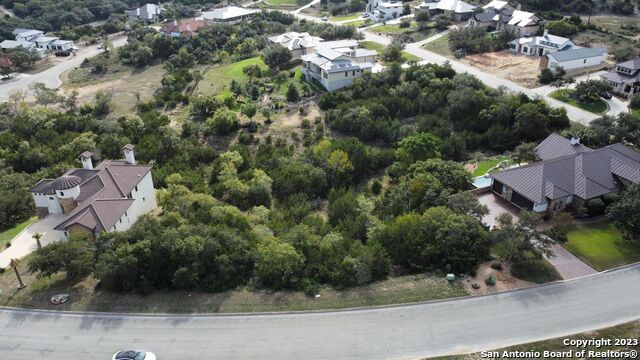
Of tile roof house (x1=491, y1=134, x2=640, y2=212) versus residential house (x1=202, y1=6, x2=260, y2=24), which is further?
residential house (x1=202, y1=6, x2=260, y2=24)

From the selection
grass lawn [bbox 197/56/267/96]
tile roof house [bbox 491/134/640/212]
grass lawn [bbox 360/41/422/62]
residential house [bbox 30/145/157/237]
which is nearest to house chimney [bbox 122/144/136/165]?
residential house [bbox 30/145/157/237]

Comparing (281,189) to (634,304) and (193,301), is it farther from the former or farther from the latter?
(634,304)

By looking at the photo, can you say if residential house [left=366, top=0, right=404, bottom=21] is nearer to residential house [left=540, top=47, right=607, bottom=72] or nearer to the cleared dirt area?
the cleared dirt area

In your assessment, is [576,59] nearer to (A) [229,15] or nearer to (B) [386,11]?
(B) [386,11]

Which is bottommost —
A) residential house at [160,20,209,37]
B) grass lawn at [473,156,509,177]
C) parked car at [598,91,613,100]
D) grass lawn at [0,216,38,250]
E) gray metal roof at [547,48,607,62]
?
grass lawn at [473,156,509,177]

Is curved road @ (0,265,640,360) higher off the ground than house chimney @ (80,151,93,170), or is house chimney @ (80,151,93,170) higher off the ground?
house chimney @ (80,151,93,170)

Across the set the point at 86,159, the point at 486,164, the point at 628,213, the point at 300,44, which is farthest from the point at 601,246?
the point at 300,44
